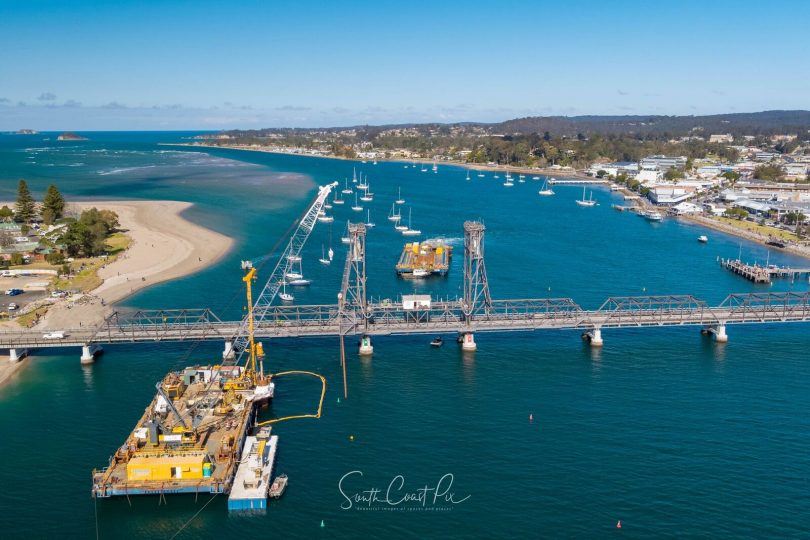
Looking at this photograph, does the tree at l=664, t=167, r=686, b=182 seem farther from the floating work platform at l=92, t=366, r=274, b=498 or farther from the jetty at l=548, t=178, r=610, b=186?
the floating work platform at l=92, t=366, r=274, b=498

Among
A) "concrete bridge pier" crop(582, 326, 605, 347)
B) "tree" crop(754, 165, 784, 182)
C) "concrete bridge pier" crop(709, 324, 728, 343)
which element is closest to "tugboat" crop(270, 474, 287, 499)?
"concrete bridge pier" crop(582, 326, 605, 347)

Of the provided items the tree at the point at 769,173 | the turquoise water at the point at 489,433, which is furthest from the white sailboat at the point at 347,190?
the tree at the point at 769,173

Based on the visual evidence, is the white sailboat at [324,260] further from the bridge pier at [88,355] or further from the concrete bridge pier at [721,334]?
the concrete bridge pier at [721,334]

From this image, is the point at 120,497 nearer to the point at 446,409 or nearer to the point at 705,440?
the point at 446,409

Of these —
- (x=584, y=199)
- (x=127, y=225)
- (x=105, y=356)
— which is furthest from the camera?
(x=584, y=199)

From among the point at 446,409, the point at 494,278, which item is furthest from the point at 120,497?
the point at 494,278
